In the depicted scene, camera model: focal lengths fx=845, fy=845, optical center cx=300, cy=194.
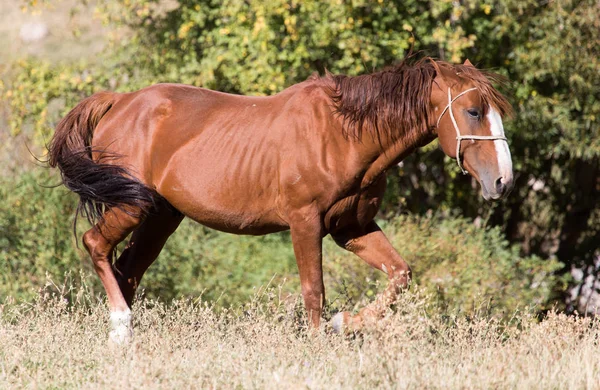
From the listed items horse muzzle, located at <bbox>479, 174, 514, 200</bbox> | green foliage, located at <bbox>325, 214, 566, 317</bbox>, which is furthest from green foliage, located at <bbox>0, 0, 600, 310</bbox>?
horse muzzle, located at <bbox>479, 174, 514, 200</bbox>

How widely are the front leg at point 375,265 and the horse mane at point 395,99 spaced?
690 millimetres

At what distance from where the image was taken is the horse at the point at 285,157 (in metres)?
5.31

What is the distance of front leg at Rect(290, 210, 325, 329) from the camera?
18.0 ft

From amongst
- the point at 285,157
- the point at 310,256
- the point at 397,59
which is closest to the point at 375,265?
the point at 310,256

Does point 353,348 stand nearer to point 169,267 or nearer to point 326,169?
point 326,169

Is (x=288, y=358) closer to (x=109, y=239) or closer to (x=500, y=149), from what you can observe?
(x=500, y=149)

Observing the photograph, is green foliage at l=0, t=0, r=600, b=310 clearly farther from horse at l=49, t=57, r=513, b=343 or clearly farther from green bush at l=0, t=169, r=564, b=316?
horse at l=49, t=57, r=513, b=343

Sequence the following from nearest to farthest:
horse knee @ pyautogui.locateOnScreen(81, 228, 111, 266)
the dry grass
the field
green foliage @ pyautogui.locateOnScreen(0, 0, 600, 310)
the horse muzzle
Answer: the dry grass → the horse muzzle → horse knee @ pyautogui.locateOnScreen(81, 228, 111, 266) → the field → green foliage @ pyautogui.locateOnScreen(0, 0, 600, 310)

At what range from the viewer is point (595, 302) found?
1020cm

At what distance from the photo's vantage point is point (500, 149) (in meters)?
5.07

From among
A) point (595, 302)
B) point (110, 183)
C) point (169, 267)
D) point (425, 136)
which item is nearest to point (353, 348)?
point (425, 136)

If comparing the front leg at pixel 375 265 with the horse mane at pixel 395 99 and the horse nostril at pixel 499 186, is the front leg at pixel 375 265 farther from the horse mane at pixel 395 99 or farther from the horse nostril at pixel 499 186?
the horse nostril at pixel 499 186

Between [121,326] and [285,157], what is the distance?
1.62 meters

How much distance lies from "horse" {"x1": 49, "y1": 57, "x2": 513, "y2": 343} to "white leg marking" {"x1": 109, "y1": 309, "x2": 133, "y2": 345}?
10mm
